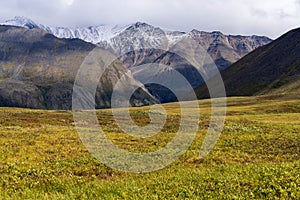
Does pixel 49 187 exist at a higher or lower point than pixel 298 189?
lower

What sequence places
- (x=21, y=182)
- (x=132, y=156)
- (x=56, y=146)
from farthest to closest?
1. (x=56, y=146)
2. (x=132, y=156)
3. (x=21, y=182)

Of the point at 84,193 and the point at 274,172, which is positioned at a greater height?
the point at 274,172

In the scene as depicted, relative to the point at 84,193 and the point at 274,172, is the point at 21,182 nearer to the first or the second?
the point at 84,193

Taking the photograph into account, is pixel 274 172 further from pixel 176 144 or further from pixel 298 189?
pixel 176 144

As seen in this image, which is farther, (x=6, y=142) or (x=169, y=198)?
(x=6, y=142)

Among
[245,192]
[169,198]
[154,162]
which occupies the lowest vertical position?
[154,162]

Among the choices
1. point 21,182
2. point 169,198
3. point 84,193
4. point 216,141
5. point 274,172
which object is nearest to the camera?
point 169,198

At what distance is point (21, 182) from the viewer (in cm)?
1753

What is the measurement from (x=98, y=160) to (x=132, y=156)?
2.83 meters

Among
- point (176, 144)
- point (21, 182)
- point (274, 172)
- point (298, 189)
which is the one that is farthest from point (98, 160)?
point (298, 189)

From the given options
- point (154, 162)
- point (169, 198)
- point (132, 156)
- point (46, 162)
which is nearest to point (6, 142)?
point (46, 162)

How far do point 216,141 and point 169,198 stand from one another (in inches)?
931

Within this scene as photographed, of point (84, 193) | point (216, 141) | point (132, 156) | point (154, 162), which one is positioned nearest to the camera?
point (84, 193)

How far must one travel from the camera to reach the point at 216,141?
35.5m
